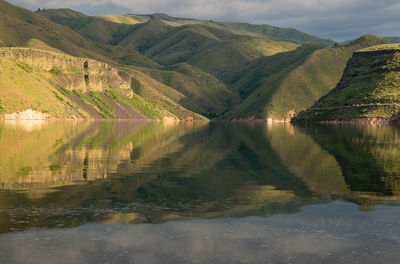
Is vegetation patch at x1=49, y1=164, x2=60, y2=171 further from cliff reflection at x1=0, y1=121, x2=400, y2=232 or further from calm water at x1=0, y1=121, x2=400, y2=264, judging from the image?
calm water at x1=0, y1=121, x2=400, y2=264

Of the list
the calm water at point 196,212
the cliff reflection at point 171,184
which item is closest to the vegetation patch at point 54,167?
the cliff reflection at point 171,184

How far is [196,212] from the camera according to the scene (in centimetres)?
3067

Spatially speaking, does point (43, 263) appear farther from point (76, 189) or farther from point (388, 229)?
point (388, 229)

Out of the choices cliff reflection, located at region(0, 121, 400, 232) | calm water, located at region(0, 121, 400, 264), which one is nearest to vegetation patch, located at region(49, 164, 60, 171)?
cliff reflection, located at region(0, 121, 400, 232)

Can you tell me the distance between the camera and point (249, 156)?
217ft

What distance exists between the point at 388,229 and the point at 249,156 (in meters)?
39.5

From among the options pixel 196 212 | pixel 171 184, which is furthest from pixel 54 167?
pixel 196 212

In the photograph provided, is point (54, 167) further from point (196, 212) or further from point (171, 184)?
point (196, 212)

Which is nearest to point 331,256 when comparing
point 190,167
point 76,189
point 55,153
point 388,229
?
point 388,229

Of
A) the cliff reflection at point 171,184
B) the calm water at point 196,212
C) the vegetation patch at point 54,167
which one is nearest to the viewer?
the calm water at point 196,212

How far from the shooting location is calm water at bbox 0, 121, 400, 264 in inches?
891

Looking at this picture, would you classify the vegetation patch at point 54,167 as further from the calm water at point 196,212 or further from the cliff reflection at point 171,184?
the calm water at point 196,212

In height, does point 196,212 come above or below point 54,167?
below

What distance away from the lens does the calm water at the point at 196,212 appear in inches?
891
